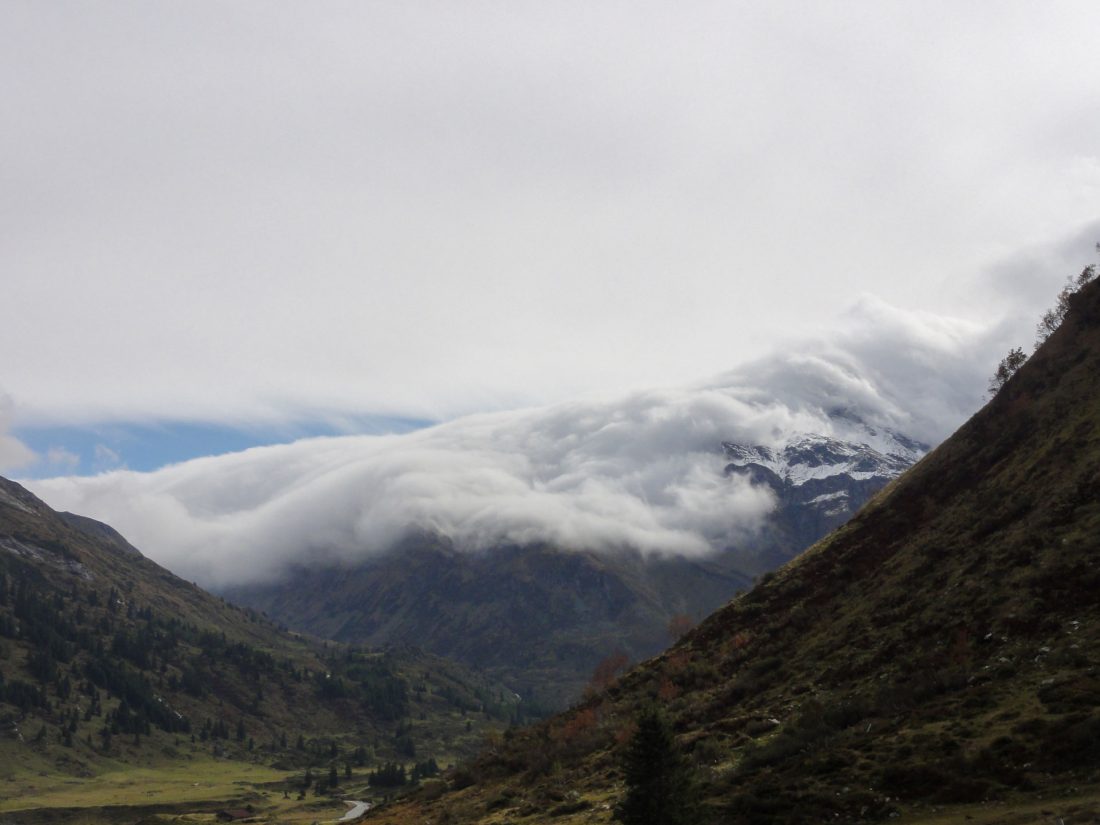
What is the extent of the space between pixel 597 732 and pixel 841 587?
29897 millimetres

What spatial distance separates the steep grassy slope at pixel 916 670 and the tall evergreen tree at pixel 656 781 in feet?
A: 8.84

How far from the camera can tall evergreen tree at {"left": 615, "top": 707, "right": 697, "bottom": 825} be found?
165 ft

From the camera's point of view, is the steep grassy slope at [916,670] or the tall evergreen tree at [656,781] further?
the tall evergreen tree at [656,781]

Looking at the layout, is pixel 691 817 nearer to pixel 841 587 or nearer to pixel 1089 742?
pixel 1089 742

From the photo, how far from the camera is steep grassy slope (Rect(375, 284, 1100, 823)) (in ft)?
153

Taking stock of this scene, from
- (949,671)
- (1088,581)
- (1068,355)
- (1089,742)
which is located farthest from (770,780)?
(1068,355)

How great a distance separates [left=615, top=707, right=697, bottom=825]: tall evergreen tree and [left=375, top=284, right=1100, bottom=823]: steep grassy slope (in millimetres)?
2693

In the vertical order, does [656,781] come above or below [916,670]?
below

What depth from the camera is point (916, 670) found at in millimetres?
61344

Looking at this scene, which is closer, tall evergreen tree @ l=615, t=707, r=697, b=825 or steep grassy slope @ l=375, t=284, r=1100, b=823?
steep grassy slope @ l=375, t=284, r=1100, b=823

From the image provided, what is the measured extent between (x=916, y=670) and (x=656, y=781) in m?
22.6

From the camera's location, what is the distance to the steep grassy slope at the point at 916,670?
46.5m

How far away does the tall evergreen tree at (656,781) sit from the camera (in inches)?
1976

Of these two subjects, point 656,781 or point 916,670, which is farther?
point 916,670
